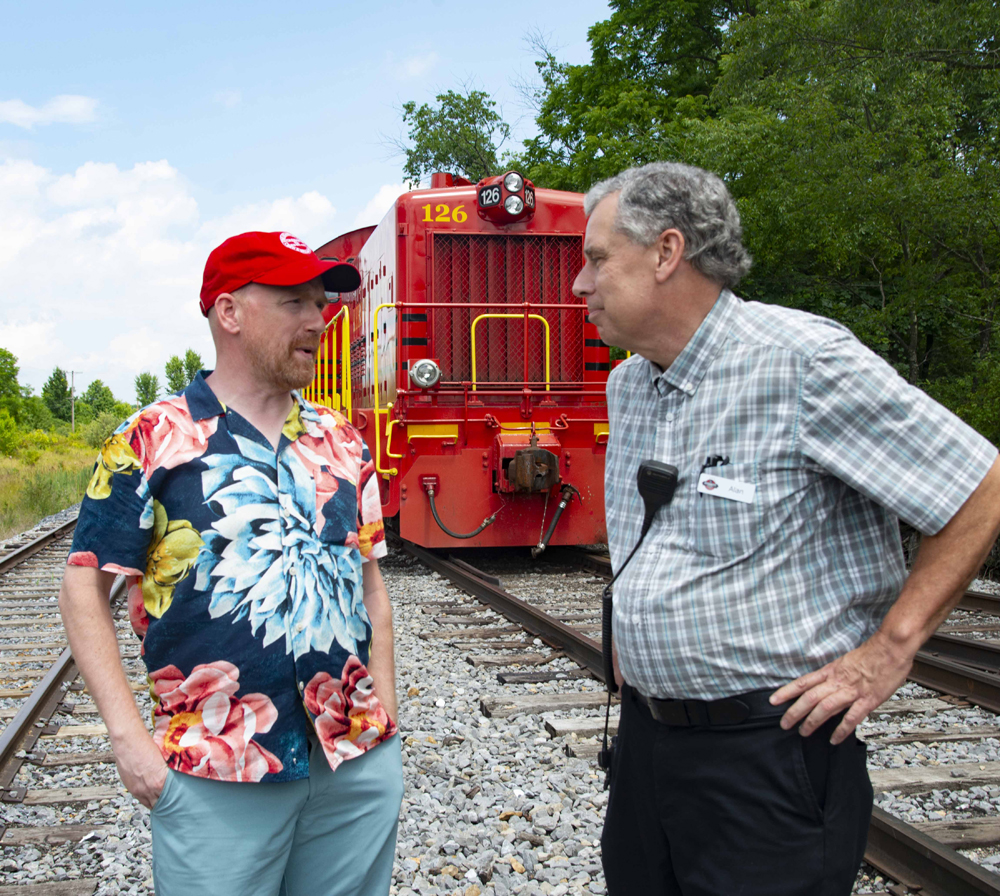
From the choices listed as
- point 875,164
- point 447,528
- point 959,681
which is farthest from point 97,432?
point 959,681

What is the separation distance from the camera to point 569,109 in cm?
2139

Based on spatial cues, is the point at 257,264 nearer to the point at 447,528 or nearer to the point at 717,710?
the point at 717,710

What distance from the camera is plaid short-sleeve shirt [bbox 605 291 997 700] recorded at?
1.38m

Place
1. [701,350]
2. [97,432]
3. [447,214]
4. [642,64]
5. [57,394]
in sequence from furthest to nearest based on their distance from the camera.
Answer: [57,394] < [97,432] < [642,64] < [447,214] < [701,350]

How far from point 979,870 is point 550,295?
656 centimetres

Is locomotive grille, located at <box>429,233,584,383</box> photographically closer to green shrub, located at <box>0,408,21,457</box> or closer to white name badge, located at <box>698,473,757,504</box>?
white name badge, located at <box>698,473,757,504</box>

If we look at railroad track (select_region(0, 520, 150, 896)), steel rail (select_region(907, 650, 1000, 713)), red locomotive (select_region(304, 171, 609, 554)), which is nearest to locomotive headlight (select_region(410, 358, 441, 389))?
red locomotive (select_region(304, 171, 609, 554))

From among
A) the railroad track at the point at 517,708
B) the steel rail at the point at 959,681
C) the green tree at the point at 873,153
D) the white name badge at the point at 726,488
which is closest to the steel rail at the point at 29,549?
the railroad track at the point at 517,708

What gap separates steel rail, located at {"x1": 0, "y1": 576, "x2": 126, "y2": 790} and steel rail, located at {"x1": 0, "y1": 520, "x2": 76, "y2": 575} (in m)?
4.72

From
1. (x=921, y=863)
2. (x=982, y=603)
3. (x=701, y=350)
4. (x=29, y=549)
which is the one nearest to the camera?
(x=701, y=350)

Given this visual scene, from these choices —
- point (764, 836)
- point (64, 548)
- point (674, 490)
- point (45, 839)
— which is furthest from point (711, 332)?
point (64, 548)

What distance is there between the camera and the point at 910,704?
13.3 feet

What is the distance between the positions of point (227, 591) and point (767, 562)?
906 mm

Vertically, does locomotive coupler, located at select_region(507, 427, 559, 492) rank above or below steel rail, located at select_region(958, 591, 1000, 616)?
above
